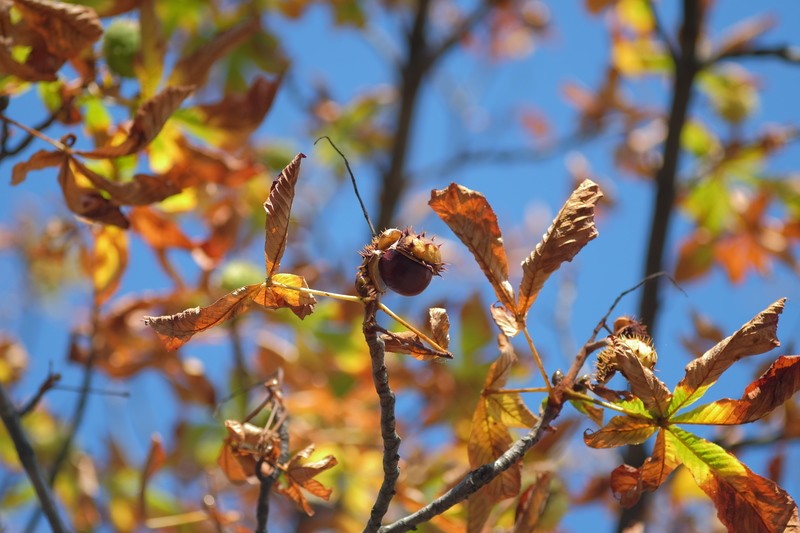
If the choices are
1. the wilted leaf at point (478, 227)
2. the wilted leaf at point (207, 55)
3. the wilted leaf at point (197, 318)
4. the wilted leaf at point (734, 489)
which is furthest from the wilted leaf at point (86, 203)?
the wilted leaf at point (734, 489)

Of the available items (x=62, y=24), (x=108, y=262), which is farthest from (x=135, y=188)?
(x=108, y=262)

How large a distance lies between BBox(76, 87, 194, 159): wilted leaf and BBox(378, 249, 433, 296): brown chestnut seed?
50 centimetres

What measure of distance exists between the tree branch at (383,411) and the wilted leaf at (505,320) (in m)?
0.17

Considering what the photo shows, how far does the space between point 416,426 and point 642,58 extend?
4.44ft

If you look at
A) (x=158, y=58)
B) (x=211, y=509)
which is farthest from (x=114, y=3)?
(x=211, y=509)

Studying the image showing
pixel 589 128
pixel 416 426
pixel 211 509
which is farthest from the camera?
pixel 589 128

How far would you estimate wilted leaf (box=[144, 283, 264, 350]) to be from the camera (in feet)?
2.94

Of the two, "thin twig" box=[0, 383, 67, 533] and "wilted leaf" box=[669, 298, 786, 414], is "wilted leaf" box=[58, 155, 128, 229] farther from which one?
"wilted leaf" box=[669, 298, 786, 414]

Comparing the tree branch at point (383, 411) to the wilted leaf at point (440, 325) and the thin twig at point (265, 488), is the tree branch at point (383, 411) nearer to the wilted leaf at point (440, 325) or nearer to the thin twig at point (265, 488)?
the wilted leaf at point (440, 325)

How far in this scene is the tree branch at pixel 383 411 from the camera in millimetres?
853

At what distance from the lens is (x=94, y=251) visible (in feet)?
5.46

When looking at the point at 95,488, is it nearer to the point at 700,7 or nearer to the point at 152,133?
the point at 152,133

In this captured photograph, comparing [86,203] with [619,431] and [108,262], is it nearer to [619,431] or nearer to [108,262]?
[108,262]

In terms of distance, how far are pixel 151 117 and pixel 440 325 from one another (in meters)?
0.59
